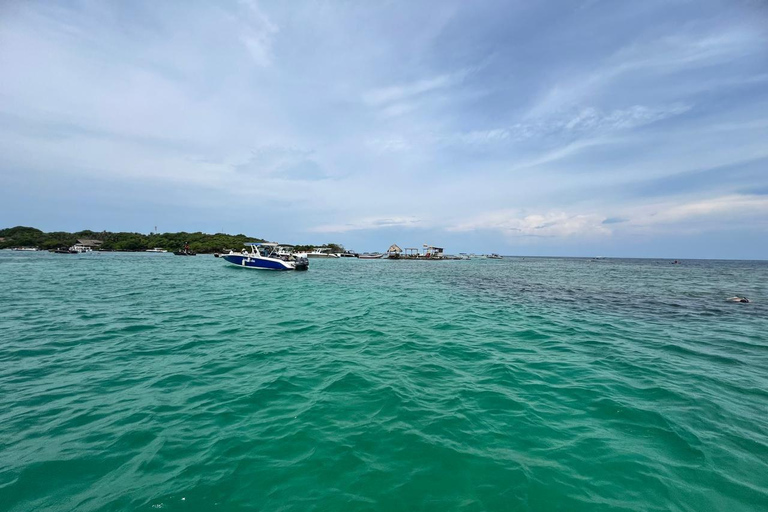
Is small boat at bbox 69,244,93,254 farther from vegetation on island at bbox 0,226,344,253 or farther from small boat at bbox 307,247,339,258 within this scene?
small boat at bbox 307,247,339,258

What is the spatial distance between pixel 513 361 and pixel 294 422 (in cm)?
605

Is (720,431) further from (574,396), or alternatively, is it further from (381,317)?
(381,317)

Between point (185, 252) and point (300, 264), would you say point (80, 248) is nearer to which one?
point (185, 252)

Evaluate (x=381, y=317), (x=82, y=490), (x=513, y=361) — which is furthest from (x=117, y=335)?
(x=513, y=361)

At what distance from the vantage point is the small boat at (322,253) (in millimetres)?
120625

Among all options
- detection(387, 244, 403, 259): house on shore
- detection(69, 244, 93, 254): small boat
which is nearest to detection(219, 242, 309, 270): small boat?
detection(387, 244, 403, 259): house on shore

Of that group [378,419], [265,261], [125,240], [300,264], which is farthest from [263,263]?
[125,240]

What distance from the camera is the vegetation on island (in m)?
112

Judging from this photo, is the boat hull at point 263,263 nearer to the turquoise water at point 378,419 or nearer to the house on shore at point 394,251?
the turquoise water at point 378,419

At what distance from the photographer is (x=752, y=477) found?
3965 mm

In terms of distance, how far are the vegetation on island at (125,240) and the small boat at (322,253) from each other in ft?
15.5

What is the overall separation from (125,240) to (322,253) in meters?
82.5

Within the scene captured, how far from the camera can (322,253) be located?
125938mm

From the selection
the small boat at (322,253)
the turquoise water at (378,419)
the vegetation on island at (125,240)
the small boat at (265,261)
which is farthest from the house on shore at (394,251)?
the turquoise water at (378,419)
